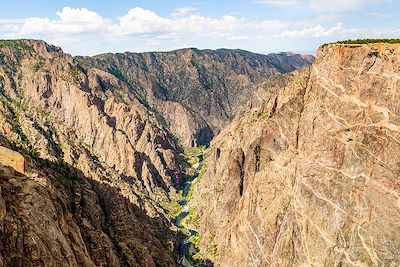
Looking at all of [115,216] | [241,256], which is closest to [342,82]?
[241,256]

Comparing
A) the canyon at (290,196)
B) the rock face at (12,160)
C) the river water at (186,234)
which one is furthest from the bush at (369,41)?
the river water at (186,234)

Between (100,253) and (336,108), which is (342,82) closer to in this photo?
(336,108)

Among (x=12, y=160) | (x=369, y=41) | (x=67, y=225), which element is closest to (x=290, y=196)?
(x=369, y=41)

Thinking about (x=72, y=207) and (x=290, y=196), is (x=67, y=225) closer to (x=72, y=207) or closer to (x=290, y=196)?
(x=72, y=207)

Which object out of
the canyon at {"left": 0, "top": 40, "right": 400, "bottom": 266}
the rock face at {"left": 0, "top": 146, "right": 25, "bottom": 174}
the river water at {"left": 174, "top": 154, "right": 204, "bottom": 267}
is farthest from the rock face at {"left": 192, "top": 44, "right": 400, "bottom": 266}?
the rock face at {"left": 0, "top": 146, "right": 25, "bottom": 174}

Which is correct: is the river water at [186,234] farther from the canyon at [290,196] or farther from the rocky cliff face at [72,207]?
the rocky cliff face at [72,207]

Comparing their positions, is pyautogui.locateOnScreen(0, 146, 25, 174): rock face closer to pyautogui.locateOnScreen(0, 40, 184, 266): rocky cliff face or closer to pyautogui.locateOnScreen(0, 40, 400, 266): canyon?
pyautogui.locateOnScreen(0, 40, 400, 266): canyon
